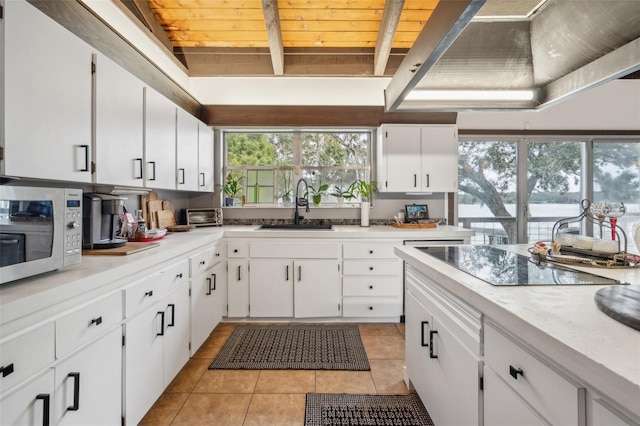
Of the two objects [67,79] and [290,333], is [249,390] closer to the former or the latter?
[290,333]

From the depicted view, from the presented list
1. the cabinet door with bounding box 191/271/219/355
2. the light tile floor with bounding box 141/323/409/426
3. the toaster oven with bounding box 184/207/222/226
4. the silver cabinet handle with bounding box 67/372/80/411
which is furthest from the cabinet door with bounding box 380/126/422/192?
the silver cabinet handle with bounding box 67/372/80/411

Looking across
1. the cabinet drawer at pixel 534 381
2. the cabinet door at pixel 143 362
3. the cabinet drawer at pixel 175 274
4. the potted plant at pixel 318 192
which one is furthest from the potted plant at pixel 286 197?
the cabinet drawer at pixel 534 381

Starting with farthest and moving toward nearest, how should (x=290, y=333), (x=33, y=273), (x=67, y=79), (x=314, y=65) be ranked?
(x=314, y=65)
(x=290, y=333)
(x=67, y=79)
(x=33, y=273)

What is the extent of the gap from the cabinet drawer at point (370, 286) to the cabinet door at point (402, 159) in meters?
1.02

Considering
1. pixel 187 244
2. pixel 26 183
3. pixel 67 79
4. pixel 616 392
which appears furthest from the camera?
pixel 187 244

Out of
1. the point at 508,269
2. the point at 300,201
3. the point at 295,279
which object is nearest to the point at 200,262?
the point at 295,279

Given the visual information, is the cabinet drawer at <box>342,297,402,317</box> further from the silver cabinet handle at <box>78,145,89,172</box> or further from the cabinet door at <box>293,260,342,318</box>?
the silver cabinet handle at <box>78,145,89,172</box>

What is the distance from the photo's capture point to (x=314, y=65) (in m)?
3.46

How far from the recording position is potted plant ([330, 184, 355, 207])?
358 centimetres

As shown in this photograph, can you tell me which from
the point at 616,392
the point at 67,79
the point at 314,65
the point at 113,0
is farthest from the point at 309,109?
the point at 616,392

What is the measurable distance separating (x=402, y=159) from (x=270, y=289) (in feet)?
6.56

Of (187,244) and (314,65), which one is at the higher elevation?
(314,65)

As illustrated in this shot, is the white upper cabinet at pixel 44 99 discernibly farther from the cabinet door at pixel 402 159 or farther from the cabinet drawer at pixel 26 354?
the cabinet door at pixel 402 159

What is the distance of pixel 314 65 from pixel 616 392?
11.9 ft
